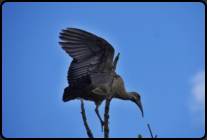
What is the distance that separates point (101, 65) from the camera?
6.19 meters

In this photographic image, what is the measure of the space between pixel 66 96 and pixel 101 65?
1.09m

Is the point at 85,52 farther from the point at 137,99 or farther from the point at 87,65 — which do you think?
the point at 137,99

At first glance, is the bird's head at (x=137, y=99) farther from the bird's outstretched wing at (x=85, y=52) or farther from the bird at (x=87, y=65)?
the bird's outstretched wing at (x=85, y=52)

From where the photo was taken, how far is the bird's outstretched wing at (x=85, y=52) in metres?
6.01

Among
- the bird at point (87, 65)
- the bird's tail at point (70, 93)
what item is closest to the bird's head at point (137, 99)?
the bird at point (87, 65)

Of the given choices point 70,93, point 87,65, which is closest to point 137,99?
point 87,65

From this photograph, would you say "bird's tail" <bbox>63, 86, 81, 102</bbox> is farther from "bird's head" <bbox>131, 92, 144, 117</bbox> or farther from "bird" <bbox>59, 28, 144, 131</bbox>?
"bird's head" <bbox>131, 92, 144, 117</bbox>

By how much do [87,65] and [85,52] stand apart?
32 centimetres

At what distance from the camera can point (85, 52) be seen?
20.1 feet

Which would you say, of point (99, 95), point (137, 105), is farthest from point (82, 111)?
point (137, 105)

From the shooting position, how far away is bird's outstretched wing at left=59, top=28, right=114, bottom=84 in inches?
237

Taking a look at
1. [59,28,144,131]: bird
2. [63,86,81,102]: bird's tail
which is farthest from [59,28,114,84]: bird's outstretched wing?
[63,86,81,102]: bird's tail

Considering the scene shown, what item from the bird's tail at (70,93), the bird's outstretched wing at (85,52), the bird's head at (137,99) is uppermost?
the bird's outstretched wing at (85,52)

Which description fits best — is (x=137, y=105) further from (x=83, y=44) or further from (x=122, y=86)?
(x=83, y=44)
